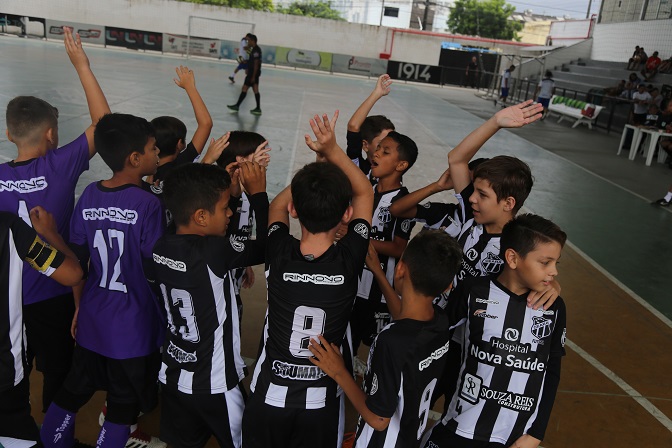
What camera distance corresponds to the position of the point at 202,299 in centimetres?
249

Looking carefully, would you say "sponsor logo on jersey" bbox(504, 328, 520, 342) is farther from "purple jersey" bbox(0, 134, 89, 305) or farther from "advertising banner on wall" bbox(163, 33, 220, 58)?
"advertising banner on wall" bbox(163, 33, 220, 58)

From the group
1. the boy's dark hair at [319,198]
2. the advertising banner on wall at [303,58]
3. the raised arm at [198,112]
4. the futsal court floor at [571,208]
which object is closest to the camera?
the boy's dark hair at [319,198]

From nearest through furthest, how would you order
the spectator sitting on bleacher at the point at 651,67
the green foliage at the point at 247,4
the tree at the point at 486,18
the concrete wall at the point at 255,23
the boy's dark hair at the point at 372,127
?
the boy's dark hair at the point at 372,127, the spectator sitting on bleacher at the point at 651,67, the concrete wall at the point at 255,23, the green foliage at the point at 247,4, the tree at the point at 486,18

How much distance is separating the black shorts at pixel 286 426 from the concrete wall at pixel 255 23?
39.8 metres

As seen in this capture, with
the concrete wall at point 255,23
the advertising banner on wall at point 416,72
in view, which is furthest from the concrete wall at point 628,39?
the concrete wall at point 255,23

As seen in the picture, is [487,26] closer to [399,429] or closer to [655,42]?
[655,42]

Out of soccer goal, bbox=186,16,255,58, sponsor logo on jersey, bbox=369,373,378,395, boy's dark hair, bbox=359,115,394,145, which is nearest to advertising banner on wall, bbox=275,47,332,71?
soccer goal, bbox=186,16,255,58

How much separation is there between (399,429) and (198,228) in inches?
48.6

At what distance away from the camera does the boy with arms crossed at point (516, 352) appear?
246cm

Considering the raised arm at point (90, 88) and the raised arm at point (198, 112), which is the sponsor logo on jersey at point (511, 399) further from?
the raised arm at point (90, 88)

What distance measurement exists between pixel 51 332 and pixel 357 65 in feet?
122

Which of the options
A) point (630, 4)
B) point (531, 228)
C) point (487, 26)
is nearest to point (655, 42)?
point (630, 4)

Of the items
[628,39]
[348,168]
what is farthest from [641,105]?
Result: [348,168]

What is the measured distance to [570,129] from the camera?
2100 cm
